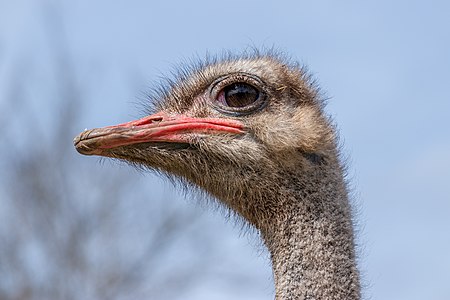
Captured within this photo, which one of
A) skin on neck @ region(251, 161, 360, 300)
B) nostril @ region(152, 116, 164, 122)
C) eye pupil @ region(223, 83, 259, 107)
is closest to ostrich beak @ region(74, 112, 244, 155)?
nostril @ region(152, 116, 164, 122)

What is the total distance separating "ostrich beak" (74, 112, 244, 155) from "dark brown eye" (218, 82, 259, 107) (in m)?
0.10

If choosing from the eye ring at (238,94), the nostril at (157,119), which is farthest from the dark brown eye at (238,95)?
the nostril at (157,119)

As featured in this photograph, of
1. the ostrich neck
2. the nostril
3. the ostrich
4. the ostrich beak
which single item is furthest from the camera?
the nostril

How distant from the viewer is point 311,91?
6.42 m

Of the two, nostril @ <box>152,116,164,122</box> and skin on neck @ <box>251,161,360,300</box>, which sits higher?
nostril @ <box>152,116,164,122</box>

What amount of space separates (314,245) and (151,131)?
2.86 ft

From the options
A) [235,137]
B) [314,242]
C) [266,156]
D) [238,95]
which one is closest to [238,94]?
[238,95]

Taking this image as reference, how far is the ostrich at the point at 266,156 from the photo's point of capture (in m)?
5.75

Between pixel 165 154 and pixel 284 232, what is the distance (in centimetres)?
64

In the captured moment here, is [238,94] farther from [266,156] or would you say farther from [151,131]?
[151,131]

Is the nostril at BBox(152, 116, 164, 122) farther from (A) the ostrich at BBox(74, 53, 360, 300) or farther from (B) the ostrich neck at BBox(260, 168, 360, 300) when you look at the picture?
(B) the ostrich neck at BBox(260, 168, 360, 300)

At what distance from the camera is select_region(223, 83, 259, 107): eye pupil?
20.2 feet

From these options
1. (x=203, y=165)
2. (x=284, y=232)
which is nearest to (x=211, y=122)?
(x=203, y=165)

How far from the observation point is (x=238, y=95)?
618cm
